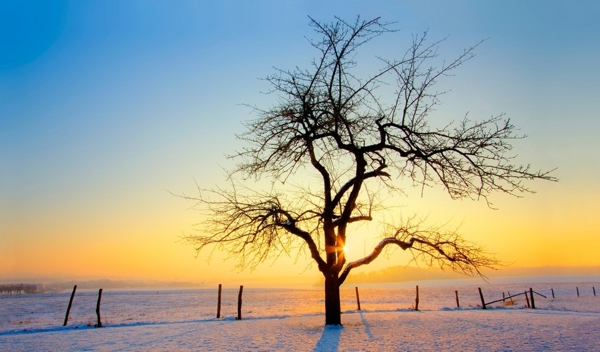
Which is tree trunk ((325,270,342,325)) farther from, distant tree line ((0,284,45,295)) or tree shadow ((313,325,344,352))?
distant tree line ((0,284,45,295))

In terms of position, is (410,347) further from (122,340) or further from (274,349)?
(122,340)

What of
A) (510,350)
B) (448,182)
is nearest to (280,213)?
(448,182)

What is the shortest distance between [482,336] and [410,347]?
3.09 m

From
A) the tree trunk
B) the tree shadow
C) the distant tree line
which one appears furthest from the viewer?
the distant tree line

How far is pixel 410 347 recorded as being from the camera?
10.5 metres

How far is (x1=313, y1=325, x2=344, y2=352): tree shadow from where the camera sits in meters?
10.5

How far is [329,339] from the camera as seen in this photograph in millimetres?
11773

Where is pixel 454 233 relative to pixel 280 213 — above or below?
below

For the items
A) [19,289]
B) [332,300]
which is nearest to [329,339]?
[332,300]

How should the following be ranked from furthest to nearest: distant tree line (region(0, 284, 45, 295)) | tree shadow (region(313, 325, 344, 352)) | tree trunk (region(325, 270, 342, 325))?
distant tree line (region(0, 284, 45, 295))
tree trunk (region(325, 270, 342, 325))
tree shadow (region(313, 325, 344, 352))

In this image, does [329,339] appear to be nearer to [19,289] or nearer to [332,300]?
[332,300]

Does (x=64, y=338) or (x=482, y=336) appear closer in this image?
(x=482, y=336)

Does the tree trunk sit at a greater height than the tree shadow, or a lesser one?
greater

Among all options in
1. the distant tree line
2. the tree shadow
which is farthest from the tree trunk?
the distant tree line
